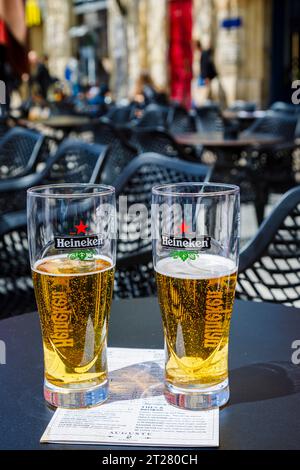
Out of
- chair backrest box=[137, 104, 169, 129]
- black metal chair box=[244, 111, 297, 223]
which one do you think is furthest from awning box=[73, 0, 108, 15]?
black metal chair box=[244, 111, 297, 223]

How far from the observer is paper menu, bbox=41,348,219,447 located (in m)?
0.78

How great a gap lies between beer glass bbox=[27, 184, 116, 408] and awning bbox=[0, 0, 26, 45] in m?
2.67

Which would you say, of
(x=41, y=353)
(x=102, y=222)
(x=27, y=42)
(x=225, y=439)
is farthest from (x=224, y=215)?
(x=27, y=42)

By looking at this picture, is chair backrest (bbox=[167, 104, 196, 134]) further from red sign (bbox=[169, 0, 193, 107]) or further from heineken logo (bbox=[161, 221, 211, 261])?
red sign (bbox=[169, 0, 193, 107])

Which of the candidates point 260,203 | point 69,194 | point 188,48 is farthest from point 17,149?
point 188,48

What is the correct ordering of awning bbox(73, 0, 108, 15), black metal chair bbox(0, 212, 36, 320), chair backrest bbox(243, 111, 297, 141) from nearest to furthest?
black metal chair bbox(0, 212, 36, 320) < chair backrest bbox(243, 111, 297, 141) < awning bbox(73, 0, 108, 15)

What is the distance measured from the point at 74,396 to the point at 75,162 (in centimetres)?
212

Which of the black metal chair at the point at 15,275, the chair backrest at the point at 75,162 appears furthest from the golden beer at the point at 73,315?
the chair backrest at the point at 75,162

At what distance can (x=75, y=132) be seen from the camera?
6914 mm

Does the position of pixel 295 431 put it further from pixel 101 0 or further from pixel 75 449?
pixel 101 0

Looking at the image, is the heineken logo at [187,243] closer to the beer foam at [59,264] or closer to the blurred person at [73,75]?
the beer foam at [59,264]

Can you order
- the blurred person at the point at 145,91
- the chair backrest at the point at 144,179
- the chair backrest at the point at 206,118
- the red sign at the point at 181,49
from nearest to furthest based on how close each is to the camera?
the chair backrest at the point at 144,179
the chair backrest at the point at 206,118
the blurred person at the point at 145,91
the red sign at the point at 181,49

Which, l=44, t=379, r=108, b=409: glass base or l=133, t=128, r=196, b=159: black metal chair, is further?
l=133, t=128, r=196, b=159: black metal chair

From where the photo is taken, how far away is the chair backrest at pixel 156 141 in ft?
12.5
